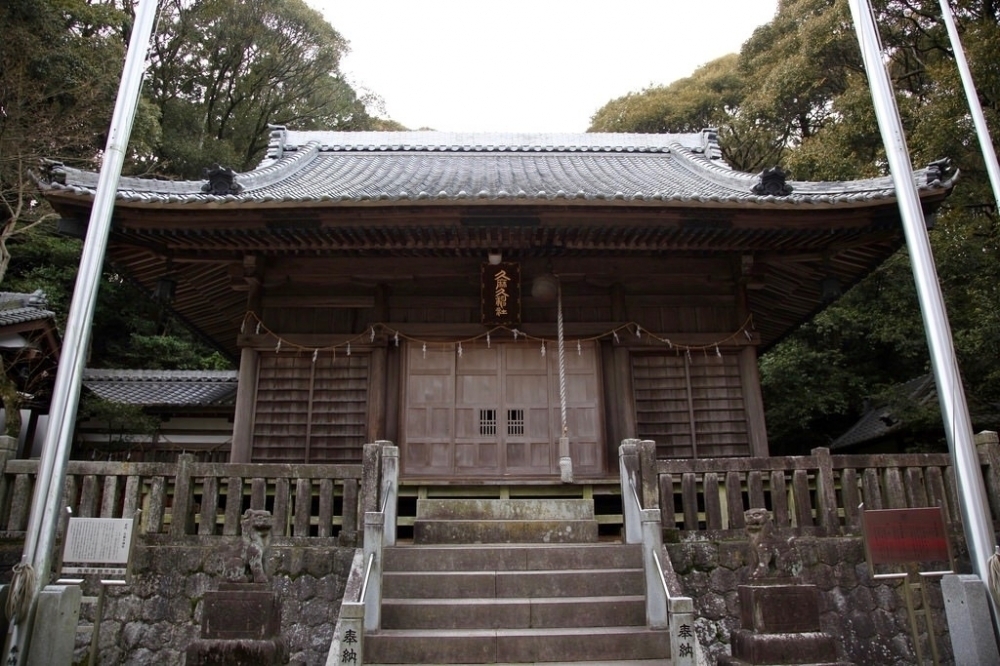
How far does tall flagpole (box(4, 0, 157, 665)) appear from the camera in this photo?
17.5ft

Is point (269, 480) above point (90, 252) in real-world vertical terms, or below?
below

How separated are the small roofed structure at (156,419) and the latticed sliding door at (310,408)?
7.70 m

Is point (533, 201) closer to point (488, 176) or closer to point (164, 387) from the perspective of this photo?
point (488, 176)

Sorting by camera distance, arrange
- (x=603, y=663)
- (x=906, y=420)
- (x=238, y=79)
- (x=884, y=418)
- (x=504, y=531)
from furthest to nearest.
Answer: (x=238, y=79), (x=884, y=418), (x=906, y=420), (x=504, y=531), (x=603, y=663)

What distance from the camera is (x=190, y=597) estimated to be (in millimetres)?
6227

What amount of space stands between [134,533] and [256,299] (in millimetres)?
4665

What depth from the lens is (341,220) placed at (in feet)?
27.8

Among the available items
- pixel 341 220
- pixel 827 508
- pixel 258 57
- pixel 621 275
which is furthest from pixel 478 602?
pixel 258 57

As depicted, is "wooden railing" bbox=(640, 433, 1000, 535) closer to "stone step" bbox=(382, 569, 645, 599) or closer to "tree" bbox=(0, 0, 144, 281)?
"stone step" bbox=(382, 569, 645, 599)

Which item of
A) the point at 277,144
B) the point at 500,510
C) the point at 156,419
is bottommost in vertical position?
the point at 500,510

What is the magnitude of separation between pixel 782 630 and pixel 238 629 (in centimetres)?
404

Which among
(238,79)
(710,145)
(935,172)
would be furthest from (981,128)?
(238,79)

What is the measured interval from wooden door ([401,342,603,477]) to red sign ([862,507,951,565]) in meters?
4.20

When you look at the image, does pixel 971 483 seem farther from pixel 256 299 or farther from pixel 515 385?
pixel 256 299
